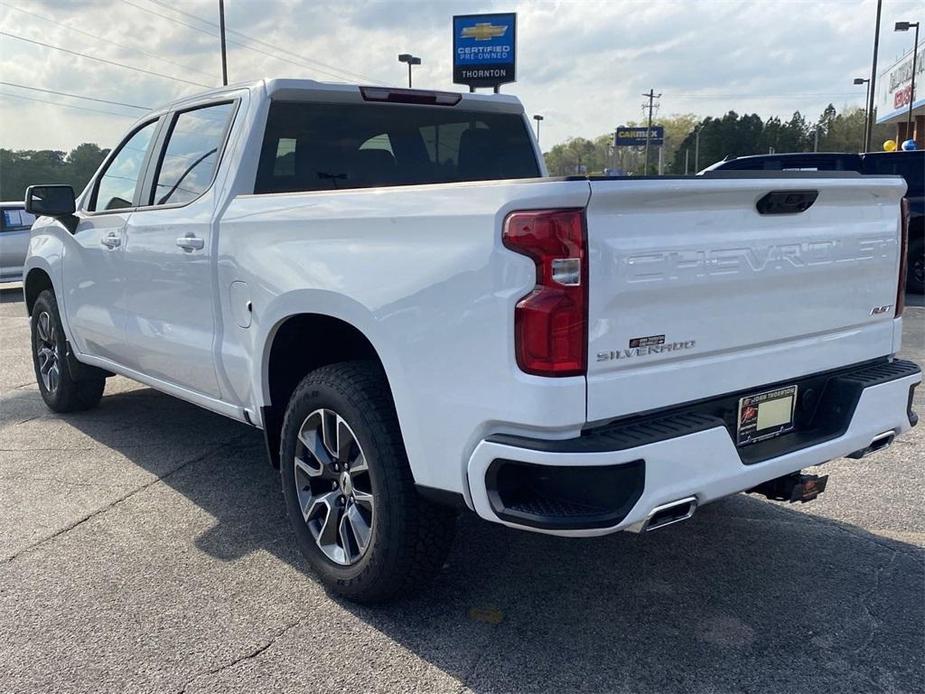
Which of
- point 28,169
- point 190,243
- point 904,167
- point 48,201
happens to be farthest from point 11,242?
point 28,169

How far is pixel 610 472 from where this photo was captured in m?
2.43

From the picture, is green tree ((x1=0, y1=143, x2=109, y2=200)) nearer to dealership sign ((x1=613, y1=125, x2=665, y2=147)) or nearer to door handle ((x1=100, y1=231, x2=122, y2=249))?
door handle ((x1=100, y1=231, x2=122, y2=249))

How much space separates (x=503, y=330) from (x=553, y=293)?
182mm

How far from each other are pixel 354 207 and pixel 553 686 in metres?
1.74

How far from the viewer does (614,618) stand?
10.2ft

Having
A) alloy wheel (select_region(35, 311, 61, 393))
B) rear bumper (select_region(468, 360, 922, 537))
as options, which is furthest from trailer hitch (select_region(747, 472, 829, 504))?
alloy wheel (select_region(35, 311, 61, 393))

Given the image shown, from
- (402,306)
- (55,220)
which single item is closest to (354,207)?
(402,306)

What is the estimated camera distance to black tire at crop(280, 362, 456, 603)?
2912 millimetres

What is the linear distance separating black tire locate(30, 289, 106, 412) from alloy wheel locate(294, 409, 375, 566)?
128 inches

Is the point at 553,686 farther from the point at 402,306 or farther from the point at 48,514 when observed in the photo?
the point at 48,514

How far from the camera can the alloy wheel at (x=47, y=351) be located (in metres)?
5.96

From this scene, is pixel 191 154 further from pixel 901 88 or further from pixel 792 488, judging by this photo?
pixel 901 88

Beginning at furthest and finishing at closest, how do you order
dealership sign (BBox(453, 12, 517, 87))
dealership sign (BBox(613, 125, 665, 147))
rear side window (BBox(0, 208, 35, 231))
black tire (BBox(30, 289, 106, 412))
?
dealership sign (BBox(613, 125, 665, 147))
dealership sign (BBox(453, 12, 517, 87))
rear side window (BBox(0, 208, 35, 231))
black tire (BBox(30, 289, 106, 412))

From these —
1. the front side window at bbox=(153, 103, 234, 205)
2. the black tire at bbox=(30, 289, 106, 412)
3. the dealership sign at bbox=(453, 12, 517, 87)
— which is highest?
the dealership sign at bbox=(453, 12, 517, 87)
